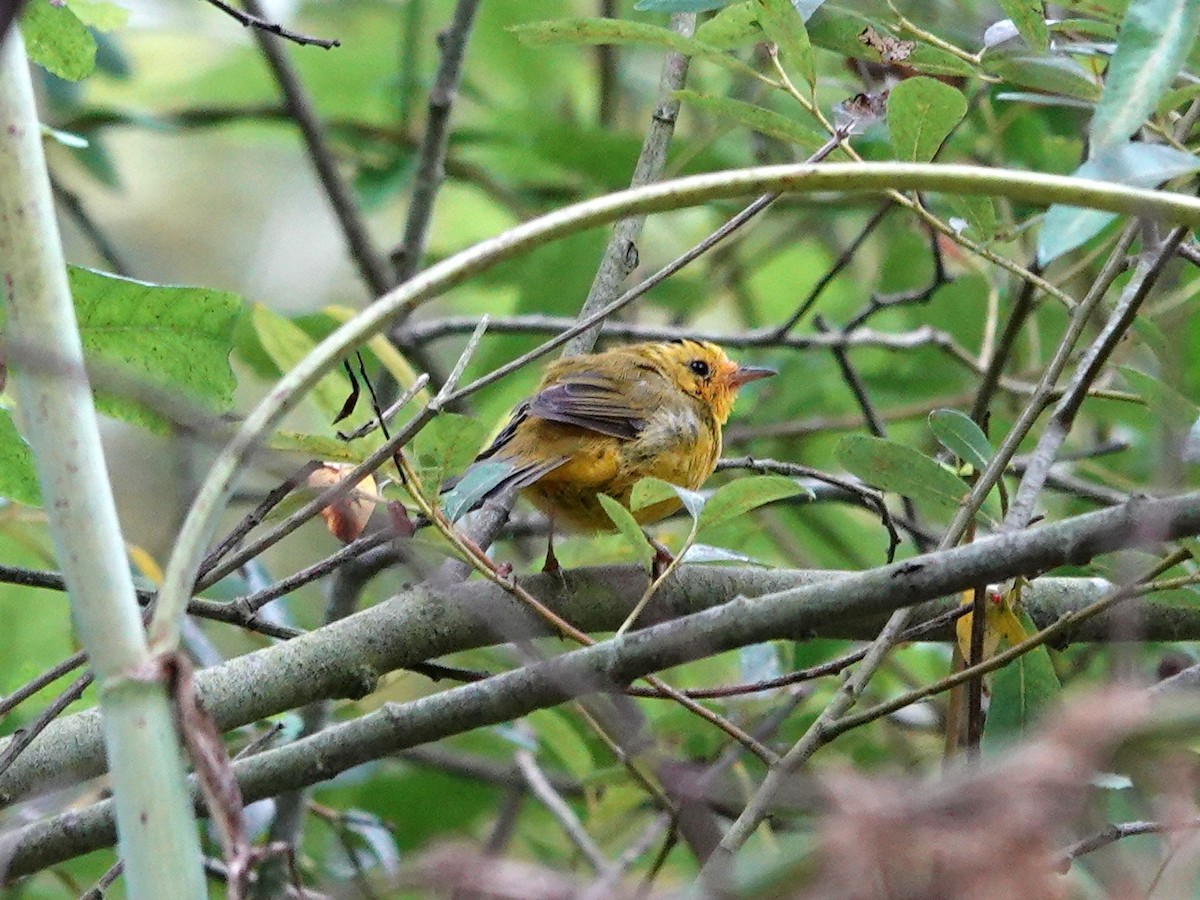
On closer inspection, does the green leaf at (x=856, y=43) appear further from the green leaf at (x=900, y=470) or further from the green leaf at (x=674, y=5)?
the green leaf at (x=900, y=470)

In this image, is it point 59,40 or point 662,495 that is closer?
point 662,495

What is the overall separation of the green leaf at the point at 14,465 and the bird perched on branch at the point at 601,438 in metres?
1.07

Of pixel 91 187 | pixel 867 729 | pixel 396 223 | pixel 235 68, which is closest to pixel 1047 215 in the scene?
pixel 867 729

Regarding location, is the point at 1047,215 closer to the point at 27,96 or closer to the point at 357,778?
the point at 27,96

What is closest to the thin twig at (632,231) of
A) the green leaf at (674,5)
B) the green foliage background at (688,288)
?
the green foliage background at (688,288)

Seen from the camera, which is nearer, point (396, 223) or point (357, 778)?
point (357, 778)

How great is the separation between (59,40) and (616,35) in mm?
811

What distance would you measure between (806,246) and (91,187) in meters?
5.42

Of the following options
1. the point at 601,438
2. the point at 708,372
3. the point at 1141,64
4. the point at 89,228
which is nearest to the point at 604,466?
the point at 601,438

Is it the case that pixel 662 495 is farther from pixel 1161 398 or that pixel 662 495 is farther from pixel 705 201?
pixel 705 201

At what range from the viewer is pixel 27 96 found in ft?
3.78

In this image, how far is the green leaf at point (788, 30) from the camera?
1919 millimetres

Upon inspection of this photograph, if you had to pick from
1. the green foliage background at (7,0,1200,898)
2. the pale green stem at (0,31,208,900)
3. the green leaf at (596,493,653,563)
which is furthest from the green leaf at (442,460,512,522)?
the pale green stem at (0,31,208,900)

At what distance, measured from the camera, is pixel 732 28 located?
201 centimetres
